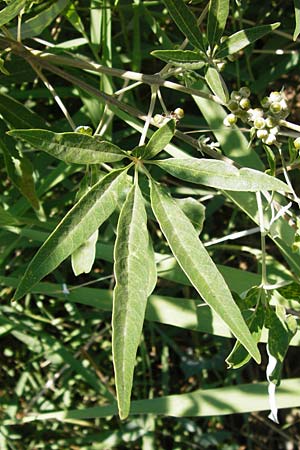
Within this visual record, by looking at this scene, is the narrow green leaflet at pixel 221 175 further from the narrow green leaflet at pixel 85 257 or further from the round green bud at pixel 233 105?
the narrow green leaflet at pixel 85 257

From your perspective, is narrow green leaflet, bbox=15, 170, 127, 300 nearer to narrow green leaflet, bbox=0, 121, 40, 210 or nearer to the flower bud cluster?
the flower bud cluster

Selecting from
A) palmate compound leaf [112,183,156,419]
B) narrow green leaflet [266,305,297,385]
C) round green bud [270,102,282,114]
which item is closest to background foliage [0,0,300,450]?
narrow green leaflet [266,305,297,385]

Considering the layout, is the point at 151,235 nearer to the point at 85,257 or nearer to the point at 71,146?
the point at 85,257

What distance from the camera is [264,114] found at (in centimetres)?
85

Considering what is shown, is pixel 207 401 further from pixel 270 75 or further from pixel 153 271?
pixel 270 75

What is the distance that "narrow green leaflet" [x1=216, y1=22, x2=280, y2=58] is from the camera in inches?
34.8

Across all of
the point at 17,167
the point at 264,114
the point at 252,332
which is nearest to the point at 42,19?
the point at 17,167

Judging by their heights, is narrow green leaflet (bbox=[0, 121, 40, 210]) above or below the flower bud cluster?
below

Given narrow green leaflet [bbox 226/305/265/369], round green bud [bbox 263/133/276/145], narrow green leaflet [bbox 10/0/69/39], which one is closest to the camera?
round green bud [bbox 263/133/276/145]

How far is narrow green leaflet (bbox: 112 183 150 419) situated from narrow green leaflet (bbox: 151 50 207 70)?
0.71ft

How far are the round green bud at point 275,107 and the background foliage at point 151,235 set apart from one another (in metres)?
0.10

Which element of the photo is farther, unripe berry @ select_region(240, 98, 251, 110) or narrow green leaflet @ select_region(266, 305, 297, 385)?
narrow green leaflet @ select_region(266, 305, 297, 385)

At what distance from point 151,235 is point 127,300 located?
3.59 ft

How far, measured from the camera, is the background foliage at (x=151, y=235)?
1186mm
